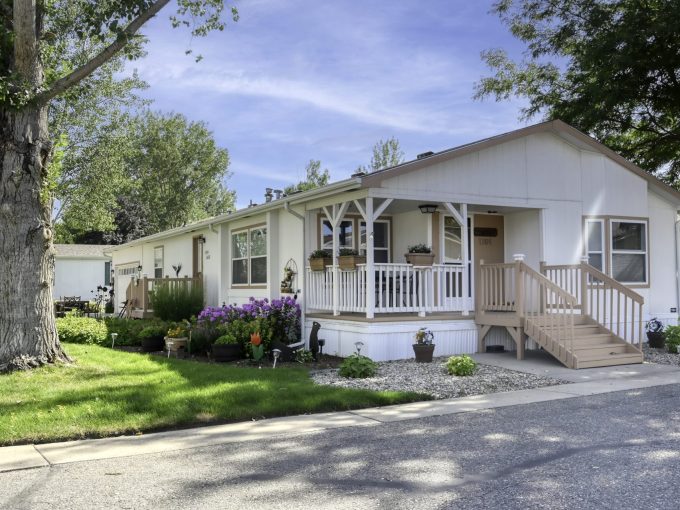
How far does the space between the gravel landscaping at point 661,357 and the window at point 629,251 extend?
62.4 inches

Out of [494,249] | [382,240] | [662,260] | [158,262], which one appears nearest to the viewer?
[494,249]

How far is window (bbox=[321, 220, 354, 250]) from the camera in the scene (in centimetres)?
1318

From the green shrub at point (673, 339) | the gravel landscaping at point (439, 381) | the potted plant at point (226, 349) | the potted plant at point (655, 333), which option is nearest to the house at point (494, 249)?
the potted plant at point (655, 333)

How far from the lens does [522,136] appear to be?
12188 mm

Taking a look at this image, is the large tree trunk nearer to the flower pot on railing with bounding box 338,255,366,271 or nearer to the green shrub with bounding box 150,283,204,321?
the flower pot on railing with bounding box 338,255,366,271

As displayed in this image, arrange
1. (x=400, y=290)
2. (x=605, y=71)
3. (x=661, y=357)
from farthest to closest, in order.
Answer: (x=605, y=71) < (x=661, y=357) < (x=400, y=290)

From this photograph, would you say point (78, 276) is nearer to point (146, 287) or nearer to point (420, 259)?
point (146, 287)

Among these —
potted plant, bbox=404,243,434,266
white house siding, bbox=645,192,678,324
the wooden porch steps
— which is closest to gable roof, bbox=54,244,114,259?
potted plant, bbox=404,243,434,266

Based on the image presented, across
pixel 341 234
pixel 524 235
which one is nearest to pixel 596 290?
pixel 524 235

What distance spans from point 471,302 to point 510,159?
2882mm

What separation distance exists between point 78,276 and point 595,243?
29.4 metres

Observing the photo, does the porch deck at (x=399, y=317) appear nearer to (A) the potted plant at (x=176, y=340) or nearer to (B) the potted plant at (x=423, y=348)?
(B) the potted plant at (x=423, y=348)

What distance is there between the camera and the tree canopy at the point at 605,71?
16328mm

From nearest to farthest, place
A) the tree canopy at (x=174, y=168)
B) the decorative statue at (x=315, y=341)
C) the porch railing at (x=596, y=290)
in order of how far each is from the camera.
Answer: the porch railing at (x=596, y=290) < the decorative statue at (x=315, y=341) < the tree canopy at (x=174, y=168)
